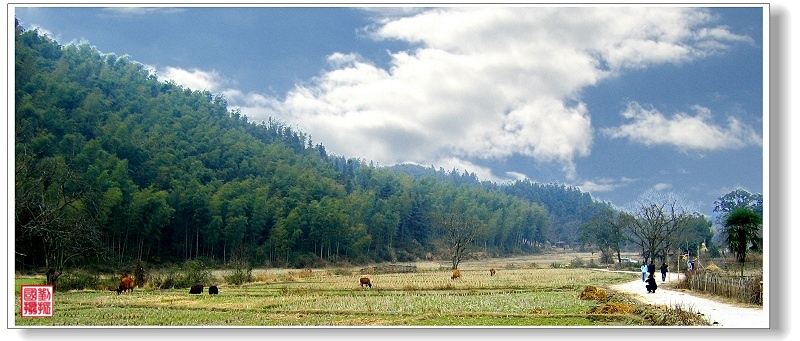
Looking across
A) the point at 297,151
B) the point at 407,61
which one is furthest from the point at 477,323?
the point at 297,151

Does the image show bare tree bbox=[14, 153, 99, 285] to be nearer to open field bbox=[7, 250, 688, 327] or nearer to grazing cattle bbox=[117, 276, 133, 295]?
open field bbox=[7, 250, 688, 327]

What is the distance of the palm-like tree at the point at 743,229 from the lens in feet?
46.8

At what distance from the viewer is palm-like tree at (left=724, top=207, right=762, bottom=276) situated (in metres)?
14.3

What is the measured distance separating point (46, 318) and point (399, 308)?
21.8 ft

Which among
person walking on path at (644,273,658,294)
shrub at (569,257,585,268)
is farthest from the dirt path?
shrub at (569,257,585,268)

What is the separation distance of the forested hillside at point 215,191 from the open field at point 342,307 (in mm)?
3171

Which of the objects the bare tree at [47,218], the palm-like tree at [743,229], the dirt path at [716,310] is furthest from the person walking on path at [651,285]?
the bare tree at [47,218]

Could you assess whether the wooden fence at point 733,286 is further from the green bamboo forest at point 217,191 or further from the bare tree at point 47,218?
the bare tree at point 47,218

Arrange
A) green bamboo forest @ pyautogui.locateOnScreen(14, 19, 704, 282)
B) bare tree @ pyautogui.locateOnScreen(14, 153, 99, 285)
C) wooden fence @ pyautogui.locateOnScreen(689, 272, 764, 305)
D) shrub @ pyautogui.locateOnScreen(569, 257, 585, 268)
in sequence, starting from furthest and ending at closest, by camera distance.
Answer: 1. shrub @ pyautogui.locateOnScreen(569, 257, 585, 268)
2. green bamboo forest @ pyautogui.locateOnScreen(14, 19, 704, 282)
3. bare tree @ pyautogui.locateOnScreen(14, 153, 99, 285)
4. wooden fence @ pyautogui.locateOnScreen(689, 272, 764, 305)

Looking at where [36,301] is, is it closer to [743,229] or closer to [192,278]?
[192,278]

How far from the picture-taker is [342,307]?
13.5 m

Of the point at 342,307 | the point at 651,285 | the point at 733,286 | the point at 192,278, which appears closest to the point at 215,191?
the point at 192,278

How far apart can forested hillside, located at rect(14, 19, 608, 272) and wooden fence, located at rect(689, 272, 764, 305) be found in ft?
26.9

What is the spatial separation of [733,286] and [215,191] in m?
21.3
